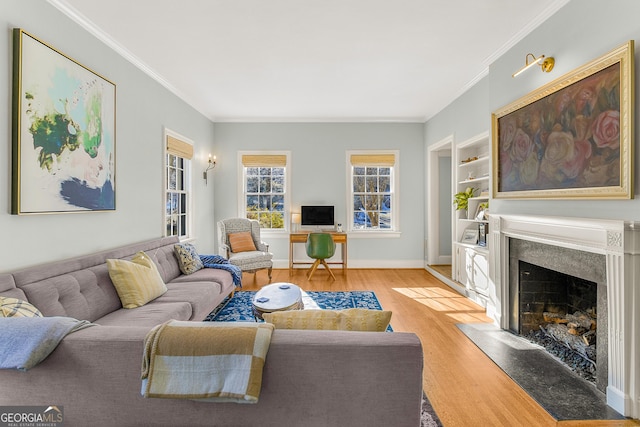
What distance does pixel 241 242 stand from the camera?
5211mm

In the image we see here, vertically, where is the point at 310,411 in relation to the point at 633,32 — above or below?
below

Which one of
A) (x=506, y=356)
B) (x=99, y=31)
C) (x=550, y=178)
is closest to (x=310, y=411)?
(x=506, y=356)

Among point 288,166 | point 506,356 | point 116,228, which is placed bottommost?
point 506,356

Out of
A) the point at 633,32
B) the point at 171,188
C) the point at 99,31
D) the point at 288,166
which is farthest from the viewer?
the point at 288,166

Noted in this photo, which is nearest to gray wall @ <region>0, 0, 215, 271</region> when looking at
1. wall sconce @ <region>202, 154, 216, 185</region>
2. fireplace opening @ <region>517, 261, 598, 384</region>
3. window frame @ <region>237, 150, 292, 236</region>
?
wall sconce @ <region>202, 154, 216, 185</region>

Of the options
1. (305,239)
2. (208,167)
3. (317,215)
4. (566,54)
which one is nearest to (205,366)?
(566,54)

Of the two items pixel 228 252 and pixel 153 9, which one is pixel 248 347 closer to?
pixel 153 9

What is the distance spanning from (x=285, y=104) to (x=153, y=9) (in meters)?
2.70

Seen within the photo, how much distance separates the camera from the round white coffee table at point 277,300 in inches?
107

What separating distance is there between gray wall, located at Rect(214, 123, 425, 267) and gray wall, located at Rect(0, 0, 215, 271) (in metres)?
0.86

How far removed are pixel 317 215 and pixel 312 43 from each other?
330 centimetres

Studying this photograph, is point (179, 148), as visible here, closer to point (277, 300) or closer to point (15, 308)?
point (277, 300)

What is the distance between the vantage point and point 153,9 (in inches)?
105

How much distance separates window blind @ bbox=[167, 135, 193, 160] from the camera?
4.38 metres
